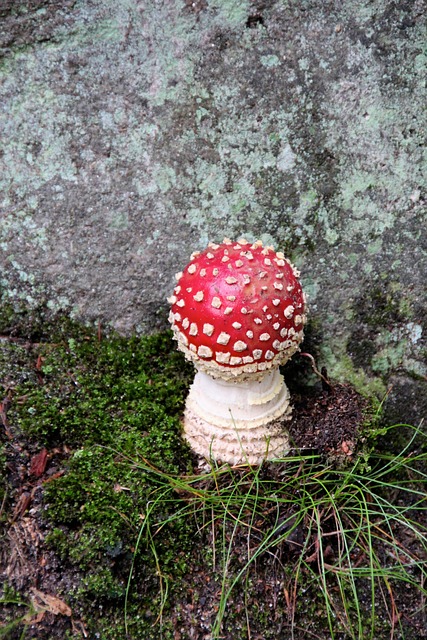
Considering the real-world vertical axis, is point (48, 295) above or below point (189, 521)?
above

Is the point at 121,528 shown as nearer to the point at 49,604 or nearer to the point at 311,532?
the point at 49,604

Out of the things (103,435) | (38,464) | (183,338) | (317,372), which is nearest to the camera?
(183,338)

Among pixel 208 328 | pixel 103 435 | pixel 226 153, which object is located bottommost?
pixel 103 435

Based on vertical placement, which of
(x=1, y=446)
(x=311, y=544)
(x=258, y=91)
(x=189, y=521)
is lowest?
(x=311, y=544)

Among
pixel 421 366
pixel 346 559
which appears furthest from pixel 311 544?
pixel 421 366

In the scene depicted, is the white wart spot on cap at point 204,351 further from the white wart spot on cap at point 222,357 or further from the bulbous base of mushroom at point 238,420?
the bulbous base of mushroom at point 238,420

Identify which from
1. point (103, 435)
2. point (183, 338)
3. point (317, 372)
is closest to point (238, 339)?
point (183, 338)

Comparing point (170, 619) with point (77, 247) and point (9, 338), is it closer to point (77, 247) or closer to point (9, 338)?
point (9, 338)
